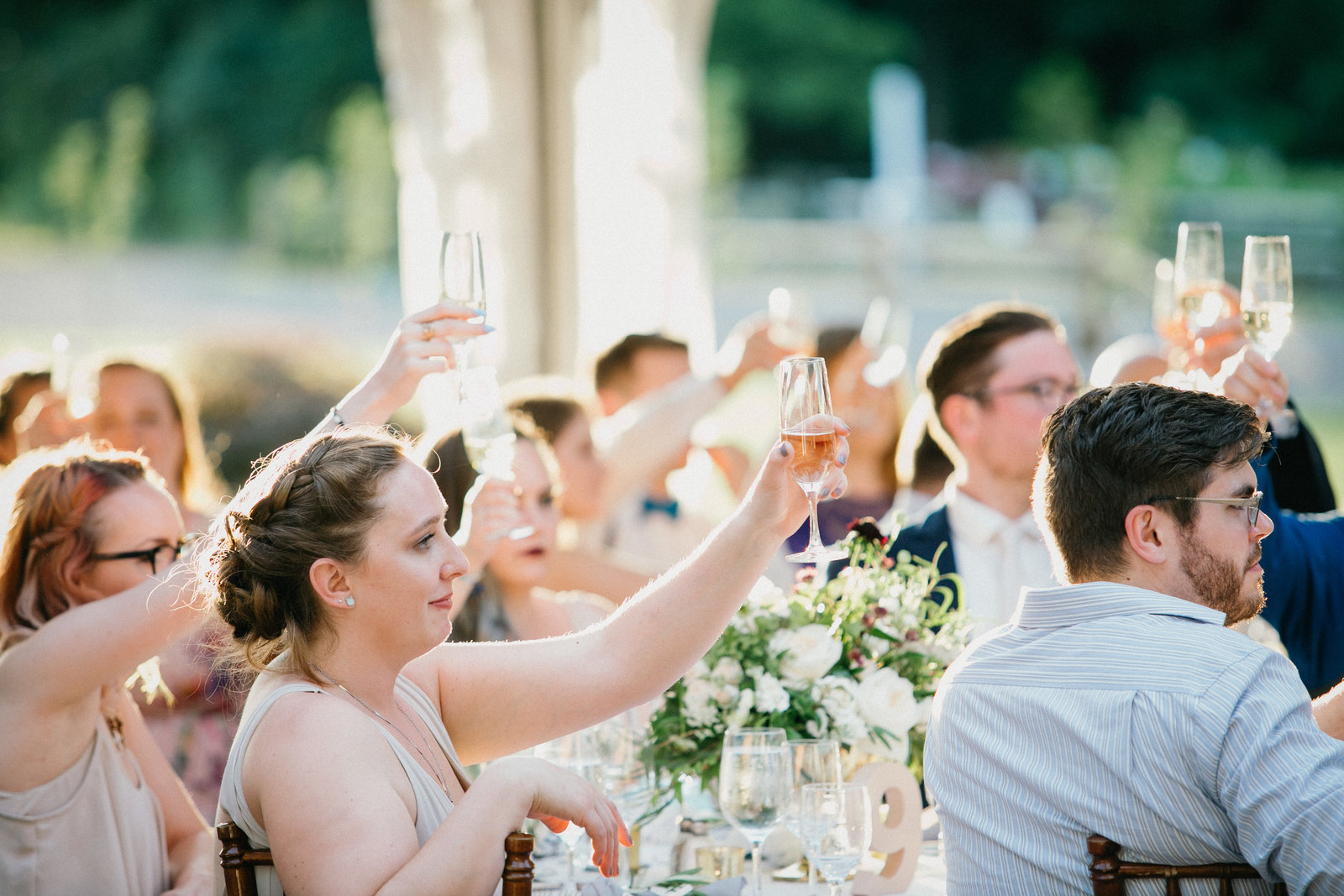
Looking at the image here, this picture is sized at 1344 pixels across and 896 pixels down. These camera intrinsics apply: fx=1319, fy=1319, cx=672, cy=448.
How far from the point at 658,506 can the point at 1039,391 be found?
216 cm

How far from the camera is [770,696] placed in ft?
8.05

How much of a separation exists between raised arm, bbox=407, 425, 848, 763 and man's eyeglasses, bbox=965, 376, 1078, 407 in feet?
4.49

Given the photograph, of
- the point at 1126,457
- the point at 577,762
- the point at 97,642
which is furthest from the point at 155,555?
the point at 1126,457

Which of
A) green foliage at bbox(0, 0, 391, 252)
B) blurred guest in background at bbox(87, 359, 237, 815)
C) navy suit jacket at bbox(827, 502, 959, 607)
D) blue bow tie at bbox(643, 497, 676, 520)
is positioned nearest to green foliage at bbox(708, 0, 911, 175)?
green foliage at bbox(0, 0, 391, 252)

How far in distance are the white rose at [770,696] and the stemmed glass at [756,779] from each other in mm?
285

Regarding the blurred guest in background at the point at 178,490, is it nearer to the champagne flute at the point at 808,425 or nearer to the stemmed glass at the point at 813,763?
the stemmed glass at the point at 813,763

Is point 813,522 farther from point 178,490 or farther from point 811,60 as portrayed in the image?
point 811,60

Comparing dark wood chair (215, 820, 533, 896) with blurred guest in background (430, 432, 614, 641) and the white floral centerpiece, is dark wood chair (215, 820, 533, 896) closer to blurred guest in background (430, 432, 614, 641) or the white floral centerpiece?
the white floral centerpiece

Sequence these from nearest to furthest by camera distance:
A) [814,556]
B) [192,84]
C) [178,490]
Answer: [814,556], [178,490], [192,84]

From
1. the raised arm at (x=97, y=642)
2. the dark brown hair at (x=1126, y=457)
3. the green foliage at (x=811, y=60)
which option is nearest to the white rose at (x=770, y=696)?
the dark brown hair at (x=1126, y=457)

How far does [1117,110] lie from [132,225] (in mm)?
19944

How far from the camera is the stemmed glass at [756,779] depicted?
2.12m

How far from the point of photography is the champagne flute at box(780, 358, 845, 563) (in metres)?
2.07

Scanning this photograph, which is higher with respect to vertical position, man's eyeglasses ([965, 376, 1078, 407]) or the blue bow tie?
man's eyeglasses ([965, 376, 1078, 407])
